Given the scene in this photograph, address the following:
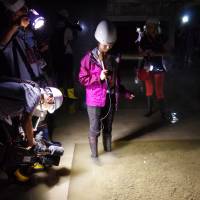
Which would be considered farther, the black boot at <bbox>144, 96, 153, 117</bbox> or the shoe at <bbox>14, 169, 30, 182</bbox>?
the black boot at <bbox>144, 96, 153, 117</bbox>

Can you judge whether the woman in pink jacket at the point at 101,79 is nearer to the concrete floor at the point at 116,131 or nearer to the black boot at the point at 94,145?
the black boot at the point at 94,145

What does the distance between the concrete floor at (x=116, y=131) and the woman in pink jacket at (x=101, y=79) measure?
852mm

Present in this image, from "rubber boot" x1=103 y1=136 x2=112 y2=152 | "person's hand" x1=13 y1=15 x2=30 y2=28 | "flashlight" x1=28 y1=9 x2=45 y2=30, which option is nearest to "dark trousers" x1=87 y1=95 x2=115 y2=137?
"rubber boot" x1=103 y1=136 x2=112 y2=152

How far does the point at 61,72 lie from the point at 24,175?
3.79 m

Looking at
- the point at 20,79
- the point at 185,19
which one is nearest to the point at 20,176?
the point at 20,79

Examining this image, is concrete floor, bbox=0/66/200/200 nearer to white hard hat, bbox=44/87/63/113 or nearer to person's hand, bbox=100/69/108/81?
white hard hat, bbox=44/87/63/113

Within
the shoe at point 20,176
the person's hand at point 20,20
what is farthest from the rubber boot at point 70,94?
the person's hand at point 20,20

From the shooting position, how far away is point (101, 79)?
4578 mm

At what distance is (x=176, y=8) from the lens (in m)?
12.5

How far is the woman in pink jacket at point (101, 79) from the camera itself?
4.52m

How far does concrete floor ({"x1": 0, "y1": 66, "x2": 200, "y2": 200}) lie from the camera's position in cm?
435

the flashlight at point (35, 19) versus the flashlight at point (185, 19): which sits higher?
the flashlight at point (35, 19)

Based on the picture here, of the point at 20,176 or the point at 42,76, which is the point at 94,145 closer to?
the point at 20,176

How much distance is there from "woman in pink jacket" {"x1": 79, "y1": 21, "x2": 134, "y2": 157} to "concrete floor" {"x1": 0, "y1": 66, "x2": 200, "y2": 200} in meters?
0.85
